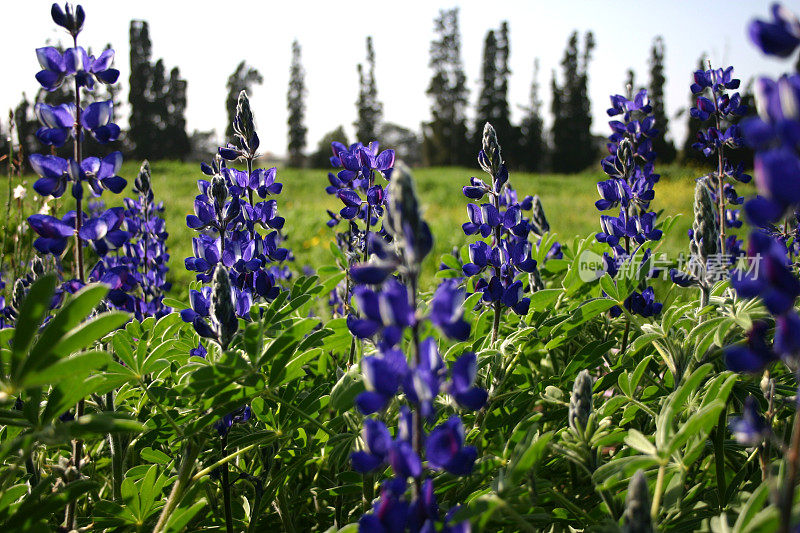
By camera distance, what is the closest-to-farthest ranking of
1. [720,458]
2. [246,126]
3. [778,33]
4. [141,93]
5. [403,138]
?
[778,33] → [720,458] → [246,126] → [141,93] → [403,138]

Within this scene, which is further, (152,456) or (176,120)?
(176,120)

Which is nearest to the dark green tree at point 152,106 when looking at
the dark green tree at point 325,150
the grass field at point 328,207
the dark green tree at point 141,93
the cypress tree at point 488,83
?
the dark green tree at point 141,93

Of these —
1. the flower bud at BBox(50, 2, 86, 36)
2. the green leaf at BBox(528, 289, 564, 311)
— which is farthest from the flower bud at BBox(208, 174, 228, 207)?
the green leaf at BBox(528, 289, 564, 311)

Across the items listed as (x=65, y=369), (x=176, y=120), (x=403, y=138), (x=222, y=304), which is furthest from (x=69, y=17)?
(x=403, y=138)

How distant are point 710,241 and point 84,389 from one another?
5.31 feet

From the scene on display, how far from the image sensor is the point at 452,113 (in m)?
45.7

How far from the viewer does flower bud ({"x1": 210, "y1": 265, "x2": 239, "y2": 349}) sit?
1328mm

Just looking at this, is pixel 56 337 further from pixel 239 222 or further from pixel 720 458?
pixel 720 458

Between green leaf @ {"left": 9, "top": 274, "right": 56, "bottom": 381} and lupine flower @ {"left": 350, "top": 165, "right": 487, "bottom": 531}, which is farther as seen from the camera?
green leaf @ {"left": 9, "top": 274, "right": 56, "bottom": 381}

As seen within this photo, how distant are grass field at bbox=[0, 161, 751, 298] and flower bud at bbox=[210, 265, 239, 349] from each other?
0.53 m

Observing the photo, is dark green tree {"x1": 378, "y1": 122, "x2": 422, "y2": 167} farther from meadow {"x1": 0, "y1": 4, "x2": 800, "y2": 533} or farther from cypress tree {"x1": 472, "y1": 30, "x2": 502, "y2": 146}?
meadow {"x1": 0, "y1": 4, "x2": 800, "y2": 533}

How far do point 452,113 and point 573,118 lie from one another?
9480 mm

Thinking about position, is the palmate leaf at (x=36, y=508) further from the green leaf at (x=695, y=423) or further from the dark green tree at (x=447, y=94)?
the dark green tree at (x=447, y=94)

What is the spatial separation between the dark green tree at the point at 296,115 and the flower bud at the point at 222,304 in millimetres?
44093
